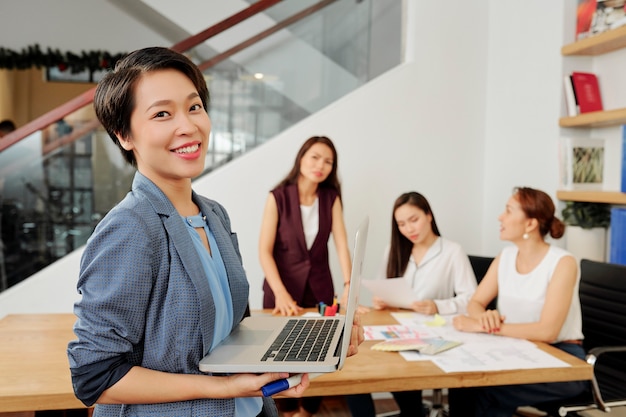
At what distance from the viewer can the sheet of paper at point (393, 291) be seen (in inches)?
98.3

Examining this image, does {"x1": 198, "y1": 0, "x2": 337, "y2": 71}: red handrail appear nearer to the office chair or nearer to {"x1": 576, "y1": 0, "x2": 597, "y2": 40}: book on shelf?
{"x1": 576, "y1": 0, "x2": 597, "y2": 40}: book on shelf

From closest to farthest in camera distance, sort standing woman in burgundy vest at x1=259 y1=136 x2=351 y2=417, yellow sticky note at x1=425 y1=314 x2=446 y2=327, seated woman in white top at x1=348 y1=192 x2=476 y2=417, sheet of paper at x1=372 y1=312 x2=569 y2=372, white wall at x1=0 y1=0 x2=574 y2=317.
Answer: sheet of paper at x1=372 y1=312 x2=569 y2=372 < yellow sticky note at x1=425 y1=314 x2=446 y2=327 < seated woman in white top at x1=348 y1=192 x2=476 y2=417 < standing woman in burgundy vest at x1=259 y1=136 x2=351 y2=417 < white wall at x1=0 y1=0 x2=574 y2=317

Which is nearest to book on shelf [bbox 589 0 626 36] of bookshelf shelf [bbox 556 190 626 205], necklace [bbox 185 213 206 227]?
bookshelf shelf [bbox 556 190 626 205]

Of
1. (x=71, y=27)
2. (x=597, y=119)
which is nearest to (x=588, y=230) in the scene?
(x=597, y=119)

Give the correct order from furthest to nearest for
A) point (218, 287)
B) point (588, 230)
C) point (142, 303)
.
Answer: point (588, 230) → point (218, 287) → point (142, 303)

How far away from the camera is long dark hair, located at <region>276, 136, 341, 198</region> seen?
2996mm

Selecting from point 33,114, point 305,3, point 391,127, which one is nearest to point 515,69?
point 391,127

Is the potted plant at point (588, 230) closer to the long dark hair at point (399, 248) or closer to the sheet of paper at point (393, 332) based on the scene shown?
the long dark hair at point (399, 248)

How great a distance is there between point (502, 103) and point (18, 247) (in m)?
3.13

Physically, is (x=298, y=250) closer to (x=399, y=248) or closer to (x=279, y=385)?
(x=399, y=248)

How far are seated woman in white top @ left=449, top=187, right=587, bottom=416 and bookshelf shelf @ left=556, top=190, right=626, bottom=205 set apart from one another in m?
0.46

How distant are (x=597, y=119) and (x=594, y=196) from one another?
0.38 m

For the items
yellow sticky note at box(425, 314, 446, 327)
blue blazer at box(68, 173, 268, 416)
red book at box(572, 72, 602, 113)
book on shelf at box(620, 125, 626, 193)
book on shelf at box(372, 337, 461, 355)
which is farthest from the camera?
red book at box(572, 72, 602, 113)

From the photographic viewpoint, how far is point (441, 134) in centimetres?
379
